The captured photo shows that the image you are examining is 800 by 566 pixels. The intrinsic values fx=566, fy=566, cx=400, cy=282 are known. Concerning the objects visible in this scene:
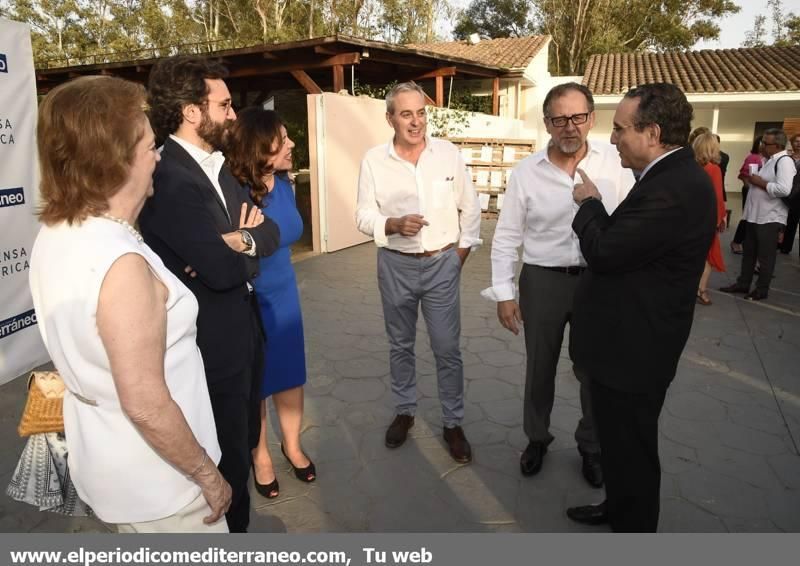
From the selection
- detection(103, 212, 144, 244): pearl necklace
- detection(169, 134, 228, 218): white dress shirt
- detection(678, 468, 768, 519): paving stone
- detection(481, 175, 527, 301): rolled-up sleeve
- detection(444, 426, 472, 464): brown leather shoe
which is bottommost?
detection(678, 468, 768, 519): paving stone

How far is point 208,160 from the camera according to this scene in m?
2.08

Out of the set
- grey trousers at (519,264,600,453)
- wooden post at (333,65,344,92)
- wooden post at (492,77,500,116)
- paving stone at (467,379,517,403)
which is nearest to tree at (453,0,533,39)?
wooden post at (492,77,500,116)

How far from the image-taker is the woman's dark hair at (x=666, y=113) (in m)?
1.95

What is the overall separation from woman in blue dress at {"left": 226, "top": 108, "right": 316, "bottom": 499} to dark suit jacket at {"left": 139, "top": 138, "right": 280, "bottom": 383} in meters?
0.32

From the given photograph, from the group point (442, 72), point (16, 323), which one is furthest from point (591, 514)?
point (442, 72)

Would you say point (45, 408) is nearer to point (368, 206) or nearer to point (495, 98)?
point (368, 206)

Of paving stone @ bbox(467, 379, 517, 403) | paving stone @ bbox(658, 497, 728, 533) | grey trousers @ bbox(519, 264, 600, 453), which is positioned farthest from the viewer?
paving stone @ bbox(467, 379, 517, 403)

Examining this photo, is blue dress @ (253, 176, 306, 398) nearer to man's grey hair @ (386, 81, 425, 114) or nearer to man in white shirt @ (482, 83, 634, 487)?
man's grey hair @ (386, 81, 425, 114)

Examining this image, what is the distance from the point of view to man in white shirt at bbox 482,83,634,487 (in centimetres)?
262

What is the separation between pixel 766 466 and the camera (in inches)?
118

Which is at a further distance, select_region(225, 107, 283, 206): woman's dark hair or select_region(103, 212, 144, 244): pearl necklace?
select_region(225, 107, 283, 206): woman's dark hair

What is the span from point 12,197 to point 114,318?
375 centimetres
